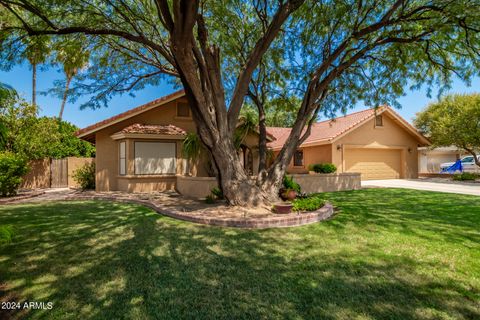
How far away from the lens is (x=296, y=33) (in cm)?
1052

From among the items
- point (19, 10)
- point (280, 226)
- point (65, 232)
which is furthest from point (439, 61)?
point (19, 10)

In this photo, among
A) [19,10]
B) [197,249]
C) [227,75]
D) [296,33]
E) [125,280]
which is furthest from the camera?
[227,75]

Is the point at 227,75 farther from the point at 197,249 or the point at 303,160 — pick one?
the point at 303,160

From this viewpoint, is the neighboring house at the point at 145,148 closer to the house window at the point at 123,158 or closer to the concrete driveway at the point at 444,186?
the house window at the point at 123,158

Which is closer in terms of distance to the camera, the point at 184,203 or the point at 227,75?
the point at 184,203

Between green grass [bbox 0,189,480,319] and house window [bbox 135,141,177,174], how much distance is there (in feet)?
20.7

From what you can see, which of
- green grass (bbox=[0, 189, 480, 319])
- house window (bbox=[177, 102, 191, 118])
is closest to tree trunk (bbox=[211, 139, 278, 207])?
green grass (bbox=[0, 189, 480, 319])

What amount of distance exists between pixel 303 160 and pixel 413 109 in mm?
17813

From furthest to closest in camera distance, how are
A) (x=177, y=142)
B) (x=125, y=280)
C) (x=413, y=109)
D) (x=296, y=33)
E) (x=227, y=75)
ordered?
(x=413, y=109)
(x=177, y=142)
(x=227, y=75)
(x=296, y=33)
(x=125, y=280)

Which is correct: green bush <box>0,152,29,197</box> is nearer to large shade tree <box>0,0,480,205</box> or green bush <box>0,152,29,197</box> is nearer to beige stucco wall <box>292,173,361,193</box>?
large shade tree <box>0,0,480,205</box>

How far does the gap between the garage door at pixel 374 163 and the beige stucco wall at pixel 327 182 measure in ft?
15.6

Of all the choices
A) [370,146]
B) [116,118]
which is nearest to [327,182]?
[370,146]

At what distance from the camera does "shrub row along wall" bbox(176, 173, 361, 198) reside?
1073 cm

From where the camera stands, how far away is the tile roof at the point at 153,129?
41.2ft
